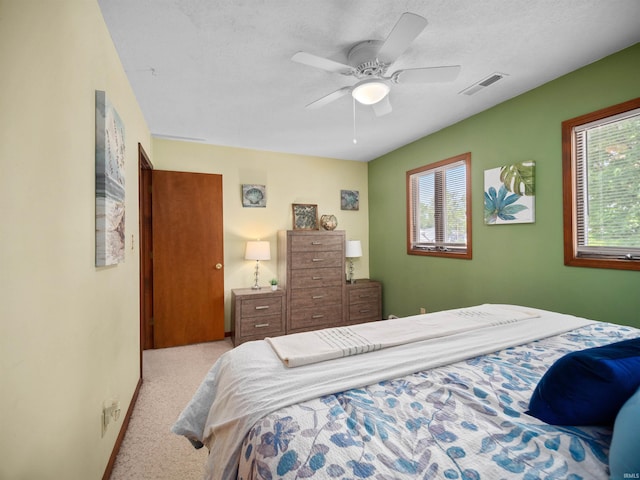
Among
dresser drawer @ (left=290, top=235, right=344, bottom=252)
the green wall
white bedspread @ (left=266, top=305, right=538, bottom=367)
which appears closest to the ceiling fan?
the green wall

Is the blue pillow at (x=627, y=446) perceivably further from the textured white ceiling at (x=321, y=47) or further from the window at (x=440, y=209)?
the window at (x=440, y=209)

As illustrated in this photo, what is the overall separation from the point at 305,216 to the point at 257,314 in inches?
62.2

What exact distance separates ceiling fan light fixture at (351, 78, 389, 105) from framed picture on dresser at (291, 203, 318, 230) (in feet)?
7.90

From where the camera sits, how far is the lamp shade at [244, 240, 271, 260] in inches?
148

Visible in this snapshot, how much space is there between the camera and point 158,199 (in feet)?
11.4

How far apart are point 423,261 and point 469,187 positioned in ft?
3.49

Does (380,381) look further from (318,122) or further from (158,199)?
(158,199)

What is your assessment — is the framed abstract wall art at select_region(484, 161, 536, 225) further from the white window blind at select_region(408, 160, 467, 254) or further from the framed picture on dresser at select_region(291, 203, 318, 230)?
the framed picture on dresser at select_region(291, 203, 318, 230)

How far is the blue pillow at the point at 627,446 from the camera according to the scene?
0.62 metres

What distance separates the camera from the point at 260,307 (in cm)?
363

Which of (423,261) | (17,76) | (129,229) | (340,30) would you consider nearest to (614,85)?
(340,30)

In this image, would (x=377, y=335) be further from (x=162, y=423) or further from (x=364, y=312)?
(x=364, y=312)

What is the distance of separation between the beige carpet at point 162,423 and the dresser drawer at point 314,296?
1081mm

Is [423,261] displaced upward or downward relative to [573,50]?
downward
